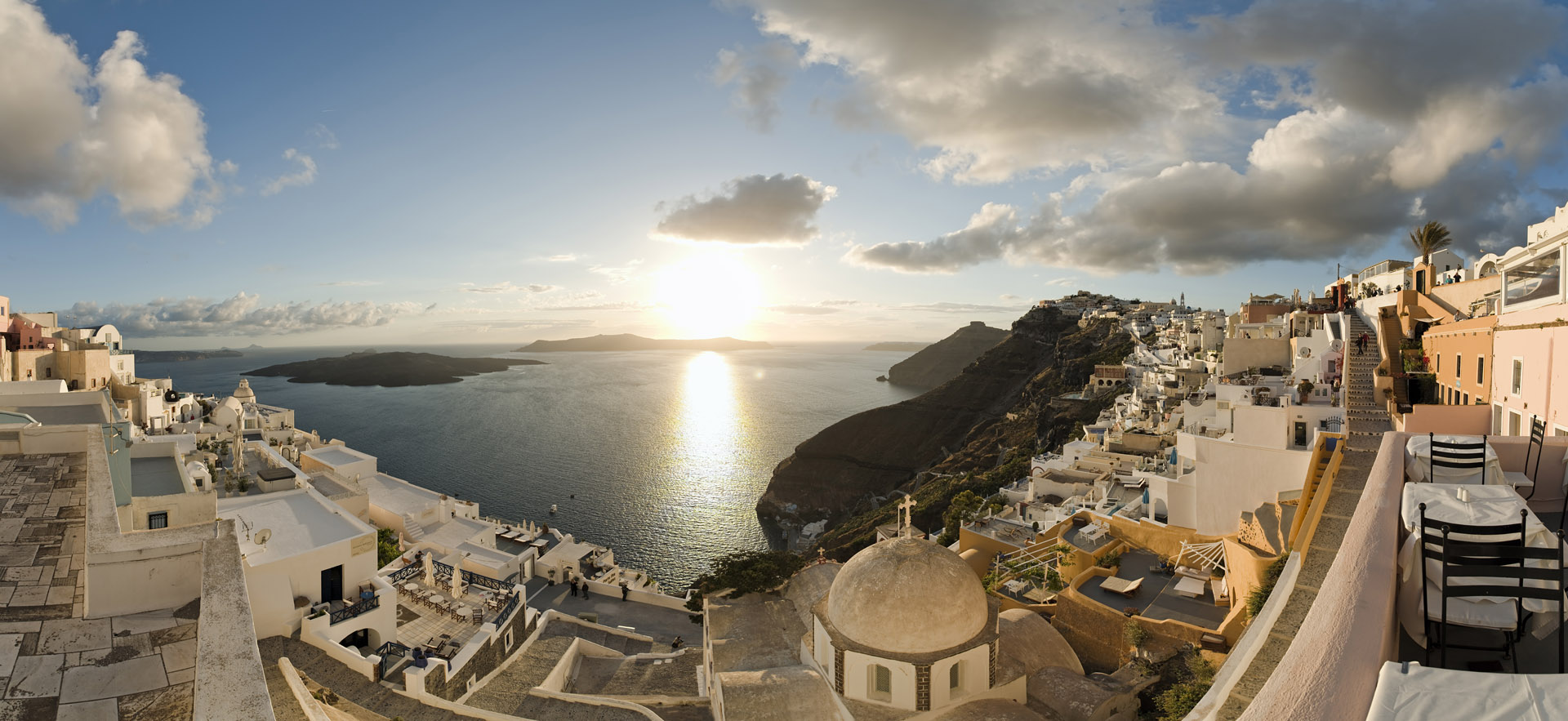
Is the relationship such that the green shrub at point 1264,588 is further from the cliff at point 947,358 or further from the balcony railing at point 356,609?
the cliff at point 947,358

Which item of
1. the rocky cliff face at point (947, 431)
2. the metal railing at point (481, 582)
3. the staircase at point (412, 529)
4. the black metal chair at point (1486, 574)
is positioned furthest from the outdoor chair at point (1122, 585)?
the rocky cliff face at point (947, 431)

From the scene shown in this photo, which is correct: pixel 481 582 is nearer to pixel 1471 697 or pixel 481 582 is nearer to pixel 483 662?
pixel 483 662

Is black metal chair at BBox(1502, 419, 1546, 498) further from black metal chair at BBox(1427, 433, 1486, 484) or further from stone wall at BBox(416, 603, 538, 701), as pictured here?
stone wall at BBox(416, 603, 538, 701)

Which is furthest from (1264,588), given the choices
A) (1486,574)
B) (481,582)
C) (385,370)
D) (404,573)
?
(385,370)

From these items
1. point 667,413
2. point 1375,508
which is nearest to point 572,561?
point 1375,508

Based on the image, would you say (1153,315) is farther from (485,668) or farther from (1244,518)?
(485,668)

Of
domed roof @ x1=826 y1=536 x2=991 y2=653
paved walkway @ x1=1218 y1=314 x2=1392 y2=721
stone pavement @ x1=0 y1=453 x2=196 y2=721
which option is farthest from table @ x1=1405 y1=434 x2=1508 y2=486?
stone pavement @ x1=0 y1=453 x2=196 y2=721
